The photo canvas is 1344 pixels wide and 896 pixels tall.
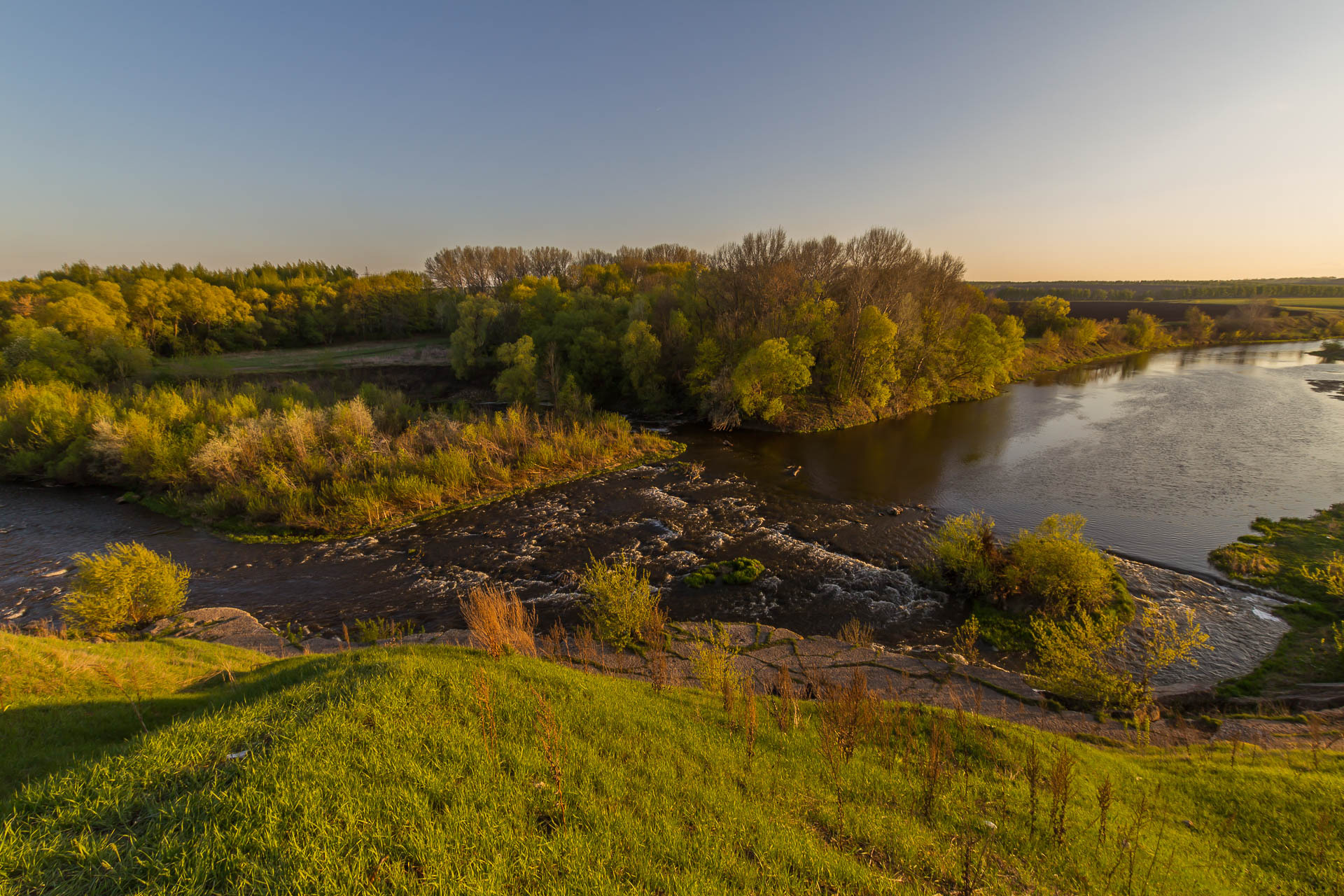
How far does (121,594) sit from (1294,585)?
3146 cm

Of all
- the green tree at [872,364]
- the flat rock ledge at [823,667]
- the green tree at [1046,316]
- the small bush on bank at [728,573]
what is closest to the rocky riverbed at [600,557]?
the small bush on bank at [728,573]

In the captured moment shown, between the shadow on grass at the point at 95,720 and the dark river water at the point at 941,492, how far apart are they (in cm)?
671

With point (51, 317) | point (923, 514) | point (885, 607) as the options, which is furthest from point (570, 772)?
point (51, 317)

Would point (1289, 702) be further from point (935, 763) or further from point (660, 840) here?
point (660, 840)

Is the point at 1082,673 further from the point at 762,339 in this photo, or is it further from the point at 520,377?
the point at 520,377

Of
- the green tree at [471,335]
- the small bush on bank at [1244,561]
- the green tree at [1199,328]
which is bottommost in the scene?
the small bush on bank at [1244,561]

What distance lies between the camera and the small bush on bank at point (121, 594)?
11469 millimetres

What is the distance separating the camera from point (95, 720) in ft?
21.9

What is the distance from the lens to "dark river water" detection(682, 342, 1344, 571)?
65.1 ft

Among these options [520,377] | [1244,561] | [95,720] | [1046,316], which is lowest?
[1244,561]

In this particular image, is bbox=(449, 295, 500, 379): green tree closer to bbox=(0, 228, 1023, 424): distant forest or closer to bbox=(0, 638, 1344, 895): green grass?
bbox=(0, 228, 1023, 424): distant forest

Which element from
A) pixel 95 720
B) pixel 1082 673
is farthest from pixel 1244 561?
pixel 95 720

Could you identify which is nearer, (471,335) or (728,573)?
(728,573)

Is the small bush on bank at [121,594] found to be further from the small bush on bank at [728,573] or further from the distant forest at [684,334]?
the distant forest at [684,334]
